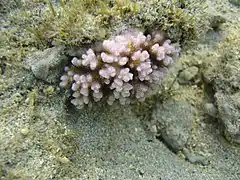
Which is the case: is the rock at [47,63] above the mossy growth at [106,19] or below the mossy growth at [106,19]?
below

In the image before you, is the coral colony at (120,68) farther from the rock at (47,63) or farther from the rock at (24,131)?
the rock at (24,131)

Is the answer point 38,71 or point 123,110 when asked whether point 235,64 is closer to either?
point 123,110

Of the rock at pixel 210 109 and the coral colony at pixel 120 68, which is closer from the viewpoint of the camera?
the coral colony at pixel 120 68

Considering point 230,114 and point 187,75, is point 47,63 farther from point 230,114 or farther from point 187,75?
point 230,114

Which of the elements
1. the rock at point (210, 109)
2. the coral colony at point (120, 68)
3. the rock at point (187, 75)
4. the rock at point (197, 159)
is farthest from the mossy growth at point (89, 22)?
the rock at point (197, 159)

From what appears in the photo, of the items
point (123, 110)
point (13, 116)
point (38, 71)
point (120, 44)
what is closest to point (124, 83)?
point (120, 44)

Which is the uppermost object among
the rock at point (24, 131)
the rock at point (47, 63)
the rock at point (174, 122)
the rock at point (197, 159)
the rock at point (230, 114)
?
the rock at point (47, 63)

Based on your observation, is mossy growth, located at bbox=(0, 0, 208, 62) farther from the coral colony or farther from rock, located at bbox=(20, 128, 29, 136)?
rock, located at bbox=(20, 128, 29, 136)
